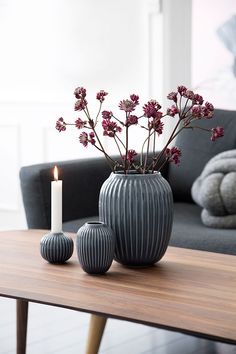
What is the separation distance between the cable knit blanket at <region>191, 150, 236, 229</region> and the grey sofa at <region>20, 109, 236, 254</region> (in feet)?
0.15

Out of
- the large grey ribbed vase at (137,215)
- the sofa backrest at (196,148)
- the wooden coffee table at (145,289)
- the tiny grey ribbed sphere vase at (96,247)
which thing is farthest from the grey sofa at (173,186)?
the tiny grey ribbed sphere vase at (96,247)

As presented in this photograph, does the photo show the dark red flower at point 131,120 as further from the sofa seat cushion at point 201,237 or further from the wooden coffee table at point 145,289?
the sofa seat cushion at point 201,237

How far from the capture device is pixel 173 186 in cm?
321

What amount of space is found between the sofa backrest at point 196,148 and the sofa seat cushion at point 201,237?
369mm

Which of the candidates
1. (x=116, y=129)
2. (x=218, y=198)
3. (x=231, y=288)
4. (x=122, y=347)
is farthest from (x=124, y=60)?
(x=231, y=288)

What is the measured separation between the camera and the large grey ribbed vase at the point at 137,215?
1.88 meters

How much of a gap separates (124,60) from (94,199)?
111 cm

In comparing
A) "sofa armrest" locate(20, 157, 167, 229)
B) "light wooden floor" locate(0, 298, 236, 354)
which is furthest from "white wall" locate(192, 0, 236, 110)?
"light wooden floor" locate(0, 298, 236, 354)

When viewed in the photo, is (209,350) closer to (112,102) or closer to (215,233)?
(215,233)

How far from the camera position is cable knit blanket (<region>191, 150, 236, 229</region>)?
2.66 m

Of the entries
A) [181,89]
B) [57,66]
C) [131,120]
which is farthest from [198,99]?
[57,66]

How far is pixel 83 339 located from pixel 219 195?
0.65 meters

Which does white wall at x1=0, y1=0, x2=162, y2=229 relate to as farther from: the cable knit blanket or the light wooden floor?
the light wooden floor

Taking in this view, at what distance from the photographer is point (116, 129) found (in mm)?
1902
